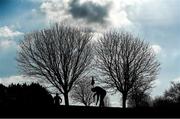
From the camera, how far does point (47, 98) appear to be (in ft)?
82.8

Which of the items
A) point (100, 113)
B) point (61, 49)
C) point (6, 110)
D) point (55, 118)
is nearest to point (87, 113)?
point (100, 113)

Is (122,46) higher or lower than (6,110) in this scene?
higher

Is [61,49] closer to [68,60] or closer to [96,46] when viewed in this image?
[68,60]

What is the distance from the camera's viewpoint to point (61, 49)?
4644cm

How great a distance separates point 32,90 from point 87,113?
10.3 meters

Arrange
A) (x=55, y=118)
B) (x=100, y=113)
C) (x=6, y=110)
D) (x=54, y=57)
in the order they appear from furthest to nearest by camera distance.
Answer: (x=54, y=57) → (x=100, y=113) → (x=6, y=110) → (x=55, y=118)

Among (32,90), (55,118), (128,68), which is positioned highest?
(128,68)

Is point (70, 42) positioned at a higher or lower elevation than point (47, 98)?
higher

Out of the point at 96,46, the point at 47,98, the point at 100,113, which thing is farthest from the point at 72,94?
the point at 100,113

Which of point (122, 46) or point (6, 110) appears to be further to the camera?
point (122, 46)

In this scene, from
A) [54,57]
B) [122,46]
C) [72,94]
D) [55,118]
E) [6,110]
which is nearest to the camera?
[55,118]

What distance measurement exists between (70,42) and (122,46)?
24.7 ft

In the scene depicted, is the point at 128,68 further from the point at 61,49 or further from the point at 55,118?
the point at 55,118

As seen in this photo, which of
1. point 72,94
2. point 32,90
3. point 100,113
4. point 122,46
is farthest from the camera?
point 72,94
